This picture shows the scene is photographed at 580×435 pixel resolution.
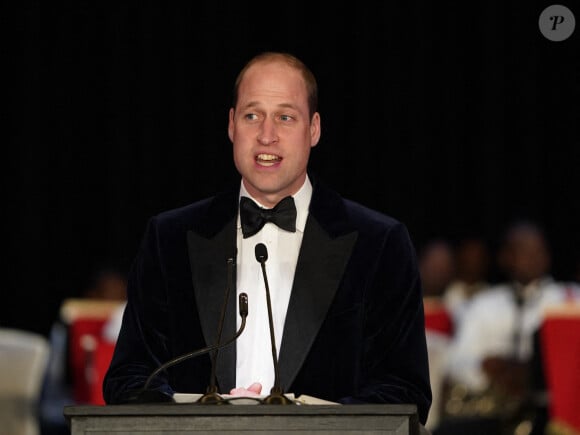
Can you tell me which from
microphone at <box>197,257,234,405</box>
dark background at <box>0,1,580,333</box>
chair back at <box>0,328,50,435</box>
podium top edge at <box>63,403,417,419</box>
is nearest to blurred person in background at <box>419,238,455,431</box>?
dark background at <box>0,1,580,333</box>

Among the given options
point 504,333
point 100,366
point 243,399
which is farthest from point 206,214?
point 504,333

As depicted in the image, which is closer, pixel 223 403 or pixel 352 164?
pixel 223 403

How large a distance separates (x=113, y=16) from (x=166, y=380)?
8.11 metres

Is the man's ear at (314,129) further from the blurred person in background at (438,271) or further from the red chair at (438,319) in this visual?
the blurred person in background at (438,271)

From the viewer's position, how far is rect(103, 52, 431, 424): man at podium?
9.16ft

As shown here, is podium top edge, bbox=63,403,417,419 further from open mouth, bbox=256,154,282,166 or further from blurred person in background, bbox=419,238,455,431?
blurred person in background, bbox=419,238,455,431

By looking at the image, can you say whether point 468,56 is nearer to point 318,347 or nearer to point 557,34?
point 557,34

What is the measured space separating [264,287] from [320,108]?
7.38 m

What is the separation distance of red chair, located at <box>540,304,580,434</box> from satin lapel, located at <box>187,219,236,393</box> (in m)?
3.82

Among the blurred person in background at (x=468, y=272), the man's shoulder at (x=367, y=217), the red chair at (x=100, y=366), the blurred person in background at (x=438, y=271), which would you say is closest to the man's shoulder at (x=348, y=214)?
the man's shoulder at (x=367, y=217)

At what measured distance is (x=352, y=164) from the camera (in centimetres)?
1040

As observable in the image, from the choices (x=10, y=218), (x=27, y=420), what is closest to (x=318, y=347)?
(x=27, y=420)

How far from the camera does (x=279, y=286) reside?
9.62 feet

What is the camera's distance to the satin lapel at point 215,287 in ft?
9.15
